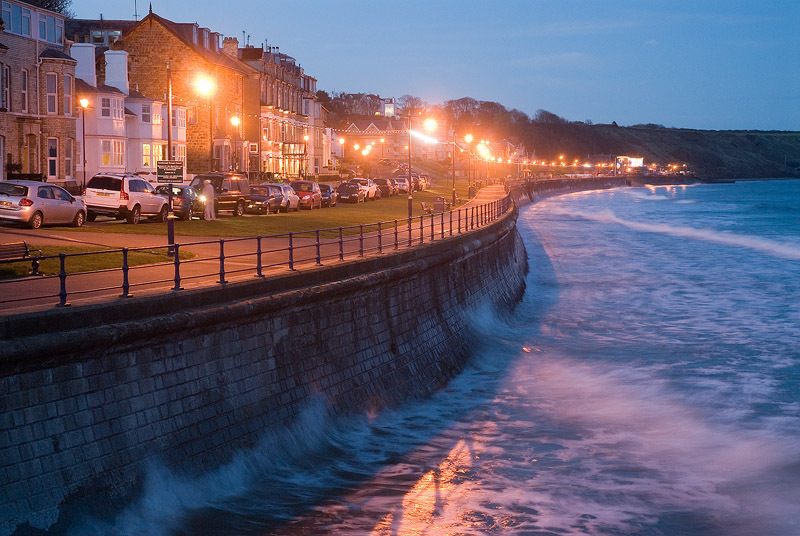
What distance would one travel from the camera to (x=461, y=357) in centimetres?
2475

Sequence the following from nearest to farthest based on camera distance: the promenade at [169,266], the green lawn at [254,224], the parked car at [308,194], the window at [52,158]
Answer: the promenade at [169,266], the green lawn at [254,224], the window at [52,158], the parked car at [308,194]

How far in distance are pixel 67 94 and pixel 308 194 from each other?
514 inches

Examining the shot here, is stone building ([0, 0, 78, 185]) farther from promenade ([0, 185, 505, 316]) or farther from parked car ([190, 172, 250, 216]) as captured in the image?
promenade ([0, 185, 505, 316])

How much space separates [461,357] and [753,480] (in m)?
9.76

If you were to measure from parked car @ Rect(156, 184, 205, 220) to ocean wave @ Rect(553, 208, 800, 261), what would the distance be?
39477 mm

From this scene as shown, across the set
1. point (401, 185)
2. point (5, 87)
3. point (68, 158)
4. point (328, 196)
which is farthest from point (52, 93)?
point (401, 185)

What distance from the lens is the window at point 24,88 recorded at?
42812 mm

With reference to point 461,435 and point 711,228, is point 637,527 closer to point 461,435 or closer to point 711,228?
point 461,435

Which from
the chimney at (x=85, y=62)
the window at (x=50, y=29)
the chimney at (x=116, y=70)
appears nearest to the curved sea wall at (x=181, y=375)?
the window at (x=50, y=29)

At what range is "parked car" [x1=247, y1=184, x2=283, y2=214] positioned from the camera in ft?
144

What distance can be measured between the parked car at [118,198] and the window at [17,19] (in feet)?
41.3

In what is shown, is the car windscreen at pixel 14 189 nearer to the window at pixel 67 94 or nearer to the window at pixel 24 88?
the window at pixel 24 88

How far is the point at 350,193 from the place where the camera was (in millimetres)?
63406

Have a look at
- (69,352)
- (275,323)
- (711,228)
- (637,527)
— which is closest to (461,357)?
(275,323)
